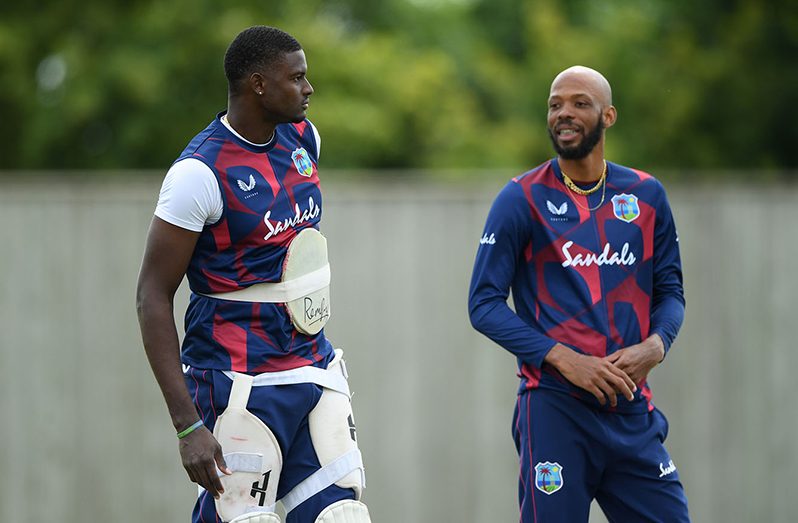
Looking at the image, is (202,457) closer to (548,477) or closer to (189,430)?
(189,430)

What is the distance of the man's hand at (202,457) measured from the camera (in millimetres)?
3646

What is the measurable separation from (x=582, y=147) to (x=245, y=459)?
1.65 meters

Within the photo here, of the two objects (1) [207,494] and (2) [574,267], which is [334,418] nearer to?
(1) [207,494]

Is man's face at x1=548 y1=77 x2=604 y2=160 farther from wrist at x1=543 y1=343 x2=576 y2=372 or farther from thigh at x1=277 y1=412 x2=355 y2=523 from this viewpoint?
thigh at x1=277 y1=412 x2=355 y2=523

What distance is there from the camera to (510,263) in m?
4.24

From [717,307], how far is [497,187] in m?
1.62

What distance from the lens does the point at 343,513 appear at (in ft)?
12.6

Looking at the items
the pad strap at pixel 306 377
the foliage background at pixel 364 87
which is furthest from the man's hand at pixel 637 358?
the foliage background at pixel 364 87

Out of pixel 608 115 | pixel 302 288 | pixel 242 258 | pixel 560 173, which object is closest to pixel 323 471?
pixel 302 288

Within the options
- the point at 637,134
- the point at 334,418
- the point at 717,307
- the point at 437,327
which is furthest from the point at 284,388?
the point at 637,134

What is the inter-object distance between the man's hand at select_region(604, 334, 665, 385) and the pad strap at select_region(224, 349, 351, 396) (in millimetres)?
958

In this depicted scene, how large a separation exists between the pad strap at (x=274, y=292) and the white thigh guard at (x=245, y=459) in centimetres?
26

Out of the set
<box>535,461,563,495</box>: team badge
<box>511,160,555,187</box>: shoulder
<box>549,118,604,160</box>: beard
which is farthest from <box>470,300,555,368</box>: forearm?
<box>549,118,604,160</box>: beard

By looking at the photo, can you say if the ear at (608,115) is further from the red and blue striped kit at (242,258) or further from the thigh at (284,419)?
the thigh at (284,419)
